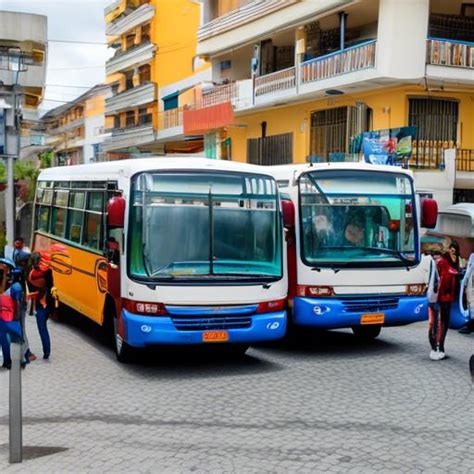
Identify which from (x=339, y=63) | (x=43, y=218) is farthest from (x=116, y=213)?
(x=339, y=63)

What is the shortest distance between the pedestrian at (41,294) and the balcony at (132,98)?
3616cm

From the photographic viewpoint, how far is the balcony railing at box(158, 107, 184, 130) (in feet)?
128

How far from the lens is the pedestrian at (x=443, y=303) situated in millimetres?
10805

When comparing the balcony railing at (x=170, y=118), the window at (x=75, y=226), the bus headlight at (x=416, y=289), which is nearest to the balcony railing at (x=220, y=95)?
the balcony railing at (x=170, y=118)

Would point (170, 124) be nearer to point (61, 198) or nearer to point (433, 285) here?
point (61, 198)

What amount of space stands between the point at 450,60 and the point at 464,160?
2.96 m

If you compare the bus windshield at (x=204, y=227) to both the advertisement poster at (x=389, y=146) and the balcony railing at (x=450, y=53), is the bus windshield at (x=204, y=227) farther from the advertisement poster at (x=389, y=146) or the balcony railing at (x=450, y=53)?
the balcony railing at (x=450, y=53)

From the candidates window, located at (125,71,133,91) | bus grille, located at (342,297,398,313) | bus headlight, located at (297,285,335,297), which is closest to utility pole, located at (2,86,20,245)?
bus headlight, located at (297,285,335,297)

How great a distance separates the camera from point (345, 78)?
2259cm

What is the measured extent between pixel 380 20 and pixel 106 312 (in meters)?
13.8

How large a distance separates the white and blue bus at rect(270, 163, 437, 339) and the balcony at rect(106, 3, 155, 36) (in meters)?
37.2

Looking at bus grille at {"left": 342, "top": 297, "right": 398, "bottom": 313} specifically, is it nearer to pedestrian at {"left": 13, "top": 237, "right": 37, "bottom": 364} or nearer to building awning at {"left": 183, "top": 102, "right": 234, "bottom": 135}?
pedestrian at {"left": 13, "top": 237, "right": 37, "bottom": 364}

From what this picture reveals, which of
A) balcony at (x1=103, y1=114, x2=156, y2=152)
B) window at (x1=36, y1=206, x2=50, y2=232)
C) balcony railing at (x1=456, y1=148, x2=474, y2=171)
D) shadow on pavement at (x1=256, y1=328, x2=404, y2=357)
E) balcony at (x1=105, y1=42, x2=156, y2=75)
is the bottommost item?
shadow on pavement at (x1=256, y1=328, x2=404, y2=357)

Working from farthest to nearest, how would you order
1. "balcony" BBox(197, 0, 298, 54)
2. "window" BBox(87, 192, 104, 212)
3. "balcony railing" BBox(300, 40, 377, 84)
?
"balcony" BBox(197, 0, 298, 54) → "balcony railing" BBox(300, 40, 377, 84) → "window" BBox(87, 192, 104, 212)
